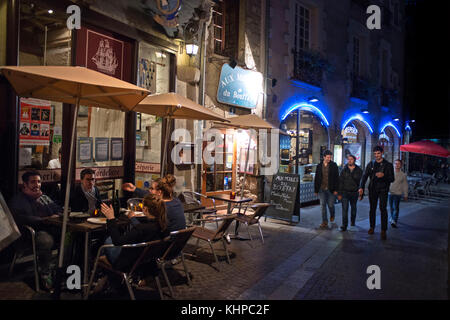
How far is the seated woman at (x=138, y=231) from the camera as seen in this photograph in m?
3.67

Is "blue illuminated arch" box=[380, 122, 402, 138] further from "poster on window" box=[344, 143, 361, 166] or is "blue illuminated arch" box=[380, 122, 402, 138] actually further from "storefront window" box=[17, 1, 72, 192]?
"storefront window" box=[17, 1, 72, 192]

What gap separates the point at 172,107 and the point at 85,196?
7.08 feet

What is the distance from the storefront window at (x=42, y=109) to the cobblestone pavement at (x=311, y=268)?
1.78m

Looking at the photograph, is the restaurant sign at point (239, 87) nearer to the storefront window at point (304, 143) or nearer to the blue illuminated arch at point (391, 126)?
the storefront window at point (304, 143)

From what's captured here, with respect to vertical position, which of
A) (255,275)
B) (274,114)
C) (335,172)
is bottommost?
(255,275)

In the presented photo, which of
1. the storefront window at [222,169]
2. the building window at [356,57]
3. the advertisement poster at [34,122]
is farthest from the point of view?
the building window at [356,57]

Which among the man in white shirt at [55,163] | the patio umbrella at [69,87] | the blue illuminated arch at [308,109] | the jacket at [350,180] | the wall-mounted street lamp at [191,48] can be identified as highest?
the wall-mounted street lamp at [191,48]

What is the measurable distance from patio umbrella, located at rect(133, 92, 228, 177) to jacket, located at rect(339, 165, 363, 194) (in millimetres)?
3826

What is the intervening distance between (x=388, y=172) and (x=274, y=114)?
450 centimetres

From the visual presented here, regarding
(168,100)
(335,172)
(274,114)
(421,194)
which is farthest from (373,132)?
(168,100)

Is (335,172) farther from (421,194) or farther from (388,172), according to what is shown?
(421,194)

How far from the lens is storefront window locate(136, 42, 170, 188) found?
7.75 m

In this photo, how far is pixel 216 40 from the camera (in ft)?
33.7

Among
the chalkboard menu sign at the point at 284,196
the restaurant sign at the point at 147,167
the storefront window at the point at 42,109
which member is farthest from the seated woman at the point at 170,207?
the chalkboard menu sign at the point at 284,196
